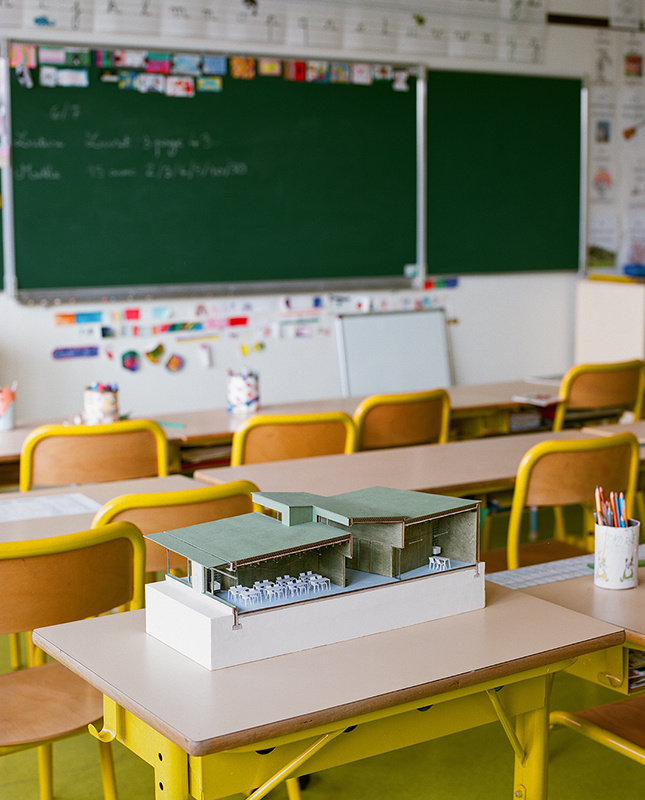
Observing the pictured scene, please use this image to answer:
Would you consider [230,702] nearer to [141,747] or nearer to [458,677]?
[141,747]

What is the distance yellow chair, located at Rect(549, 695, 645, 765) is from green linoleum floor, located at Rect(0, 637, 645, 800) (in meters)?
0.50

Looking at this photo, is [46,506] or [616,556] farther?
[46,506]

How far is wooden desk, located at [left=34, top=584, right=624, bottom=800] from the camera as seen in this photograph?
1335 mm

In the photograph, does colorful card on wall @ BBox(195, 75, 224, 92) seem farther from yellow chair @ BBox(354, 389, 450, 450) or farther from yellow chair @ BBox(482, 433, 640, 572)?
yellow chair @ BBox(482, 433, 640, 572)

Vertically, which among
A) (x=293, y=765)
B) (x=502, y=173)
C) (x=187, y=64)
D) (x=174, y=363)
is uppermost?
(x=187, y=64)

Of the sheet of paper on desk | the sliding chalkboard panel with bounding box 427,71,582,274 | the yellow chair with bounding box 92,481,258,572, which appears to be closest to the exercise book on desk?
the yellow chair with bounding box 92,481,258,572

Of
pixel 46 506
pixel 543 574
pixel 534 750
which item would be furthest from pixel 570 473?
pixel 46 506

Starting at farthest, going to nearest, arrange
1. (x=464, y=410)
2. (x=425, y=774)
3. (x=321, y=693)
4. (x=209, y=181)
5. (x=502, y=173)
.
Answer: (x=502, y=173) < (x=209, y=181) < (x=464, y=410) < (x=425, y=774) < (x=321, y=693)

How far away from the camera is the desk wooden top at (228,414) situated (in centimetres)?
373

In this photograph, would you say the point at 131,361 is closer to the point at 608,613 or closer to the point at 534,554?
the point at 534,554

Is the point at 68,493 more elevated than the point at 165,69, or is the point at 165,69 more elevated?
the point at 165,69

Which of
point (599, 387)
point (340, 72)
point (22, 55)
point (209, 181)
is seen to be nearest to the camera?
point (599, 387)

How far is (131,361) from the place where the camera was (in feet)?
19.1

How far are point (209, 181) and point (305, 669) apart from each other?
188 inches
